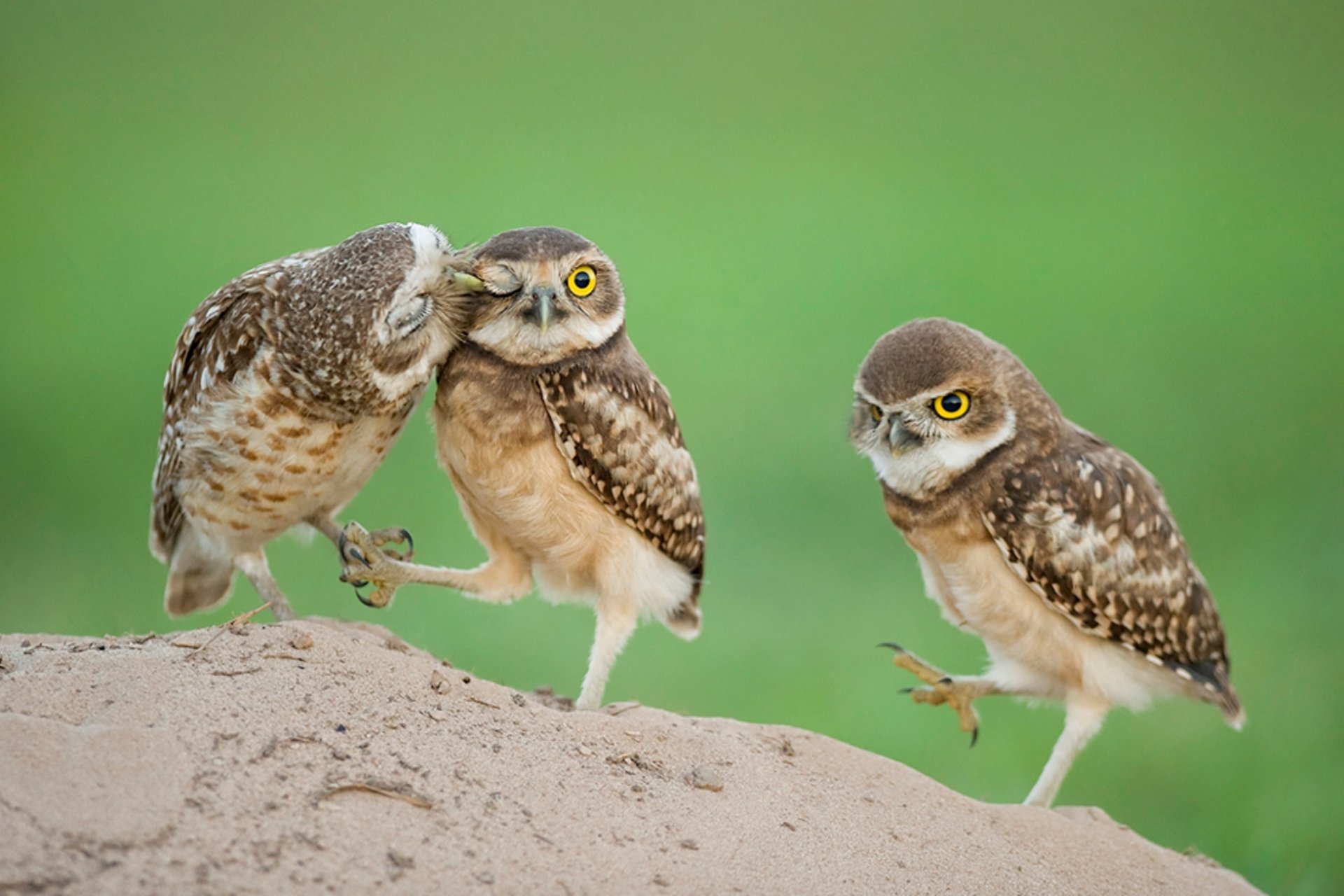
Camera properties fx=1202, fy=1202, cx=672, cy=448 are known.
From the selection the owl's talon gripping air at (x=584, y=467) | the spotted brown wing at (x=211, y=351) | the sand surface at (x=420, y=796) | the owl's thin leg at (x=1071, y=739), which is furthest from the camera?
the owl's thin leg at (x=1071, y=739)

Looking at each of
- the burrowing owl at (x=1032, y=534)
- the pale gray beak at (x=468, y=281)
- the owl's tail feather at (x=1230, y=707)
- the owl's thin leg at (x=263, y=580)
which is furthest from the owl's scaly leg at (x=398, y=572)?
the owl's tail feather at (x=1230, y=707)

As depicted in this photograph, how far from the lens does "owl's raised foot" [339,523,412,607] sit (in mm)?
3684

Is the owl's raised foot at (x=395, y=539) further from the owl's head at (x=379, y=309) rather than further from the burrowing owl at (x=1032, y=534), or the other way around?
the burrowing owl at (x=1032, y=534)

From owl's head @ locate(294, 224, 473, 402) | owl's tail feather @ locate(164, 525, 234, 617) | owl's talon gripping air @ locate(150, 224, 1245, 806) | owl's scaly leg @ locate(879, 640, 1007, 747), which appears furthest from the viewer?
owl's scaly leg @ locate(879, 640, 1007, 747)

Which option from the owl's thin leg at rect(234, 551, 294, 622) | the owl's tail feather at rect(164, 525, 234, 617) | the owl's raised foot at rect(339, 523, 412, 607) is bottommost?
the owl's tail feather at rect(164, 525, 234, 617)

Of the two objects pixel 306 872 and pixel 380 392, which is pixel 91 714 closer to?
pixel 306 872

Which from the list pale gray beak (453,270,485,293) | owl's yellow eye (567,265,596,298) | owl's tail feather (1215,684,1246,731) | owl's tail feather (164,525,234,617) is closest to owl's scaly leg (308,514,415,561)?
owl's tail feather (164,525,234,617)

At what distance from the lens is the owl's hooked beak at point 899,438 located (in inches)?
143

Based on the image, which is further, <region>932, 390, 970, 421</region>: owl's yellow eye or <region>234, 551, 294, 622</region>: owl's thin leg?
<region>234, 551, 294, 622</region>: owl's thin leg

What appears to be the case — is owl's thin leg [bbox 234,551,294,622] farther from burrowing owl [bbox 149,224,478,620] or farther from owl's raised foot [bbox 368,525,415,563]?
owl's raised foot [bbox 368,525,415,563]

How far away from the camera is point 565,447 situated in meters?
A: 3.49

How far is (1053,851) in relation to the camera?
10.4ft

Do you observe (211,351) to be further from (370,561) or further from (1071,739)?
(1071,739)

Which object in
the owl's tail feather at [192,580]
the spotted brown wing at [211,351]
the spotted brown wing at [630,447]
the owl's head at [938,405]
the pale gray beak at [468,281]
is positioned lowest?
the owl's tail feather at [192,580]
